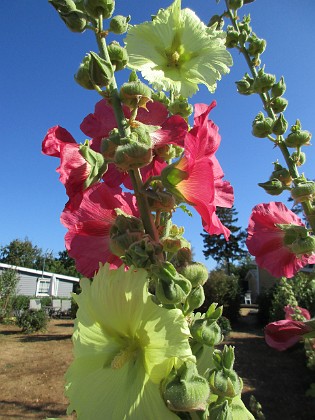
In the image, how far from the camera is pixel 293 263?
5.91 feet

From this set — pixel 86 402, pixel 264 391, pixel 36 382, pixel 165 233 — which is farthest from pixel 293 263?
pixel 36 382

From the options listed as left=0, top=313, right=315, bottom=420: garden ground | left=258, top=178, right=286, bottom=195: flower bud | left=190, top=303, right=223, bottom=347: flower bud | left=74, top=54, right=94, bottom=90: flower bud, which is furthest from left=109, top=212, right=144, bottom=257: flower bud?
left=0, top=313, right=315, bottom=420: garden ground

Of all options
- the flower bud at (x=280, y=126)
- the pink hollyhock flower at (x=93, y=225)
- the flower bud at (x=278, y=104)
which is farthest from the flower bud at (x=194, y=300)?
the flower bud at (x=278, y=104)

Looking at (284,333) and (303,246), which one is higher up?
(303,246)

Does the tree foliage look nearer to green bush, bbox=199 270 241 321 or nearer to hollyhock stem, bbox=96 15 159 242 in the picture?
green bush, bbox=199 270 241 321

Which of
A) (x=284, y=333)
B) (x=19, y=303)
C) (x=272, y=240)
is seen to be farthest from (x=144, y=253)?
(x=19, y=303)

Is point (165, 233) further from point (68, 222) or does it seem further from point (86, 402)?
point (86, 402)

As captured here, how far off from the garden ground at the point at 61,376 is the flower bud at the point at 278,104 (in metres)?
8.11

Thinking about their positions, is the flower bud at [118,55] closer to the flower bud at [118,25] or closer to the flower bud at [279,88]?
the flower bud at [118,25]

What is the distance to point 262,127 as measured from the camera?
7.20 feet

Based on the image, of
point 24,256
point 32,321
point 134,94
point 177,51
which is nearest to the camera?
point 134,94

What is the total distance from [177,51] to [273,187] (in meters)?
1.11

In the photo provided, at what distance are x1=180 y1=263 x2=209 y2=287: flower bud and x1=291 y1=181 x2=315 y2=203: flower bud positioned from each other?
41.8 inches

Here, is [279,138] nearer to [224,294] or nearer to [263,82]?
[263,82]
